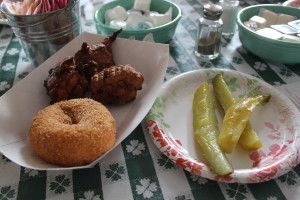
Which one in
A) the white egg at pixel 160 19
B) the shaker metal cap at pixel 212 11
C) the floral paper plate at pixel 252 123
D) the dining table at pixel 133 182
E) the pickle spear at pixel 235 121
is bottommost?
the dining table at pixel 133 182

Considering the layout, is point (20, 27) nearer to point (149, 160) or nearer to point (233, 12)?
point (149, 160)

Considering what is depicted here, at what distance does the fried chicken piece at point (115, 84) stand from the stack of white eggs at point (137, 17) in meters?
0.52

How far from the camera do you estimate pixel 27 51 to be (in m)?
1.25

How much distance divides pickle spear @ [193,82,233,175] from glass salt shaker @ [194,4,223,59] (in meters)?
0.36

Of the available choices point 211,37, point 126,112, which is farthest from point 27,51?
point 211,37

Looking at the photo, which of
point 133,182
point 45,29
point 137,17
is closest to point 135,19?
point 137,17

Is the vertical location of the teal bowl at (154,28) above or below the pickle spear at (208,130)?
above

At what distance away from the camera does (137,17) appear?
1.51 meters

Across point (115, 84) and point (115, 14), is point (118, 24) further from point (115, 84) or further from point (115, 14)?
point (115, 84)

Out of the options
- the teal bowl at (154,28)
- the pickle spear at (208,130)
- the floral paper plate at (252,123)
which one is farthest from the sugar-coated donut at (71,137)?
the teal bowl at (154,28)

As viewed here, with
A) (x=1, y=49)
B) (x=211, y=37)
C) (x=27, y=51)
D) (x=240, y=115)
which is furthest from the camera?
(x=1, y=49)

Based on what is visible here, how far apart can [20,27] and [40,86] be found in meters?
0.27

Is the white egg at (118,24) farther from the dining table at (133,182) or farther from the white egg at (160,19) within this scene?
the dining table at (133,182)

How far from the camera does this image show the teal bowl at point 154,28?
4.40 feet
